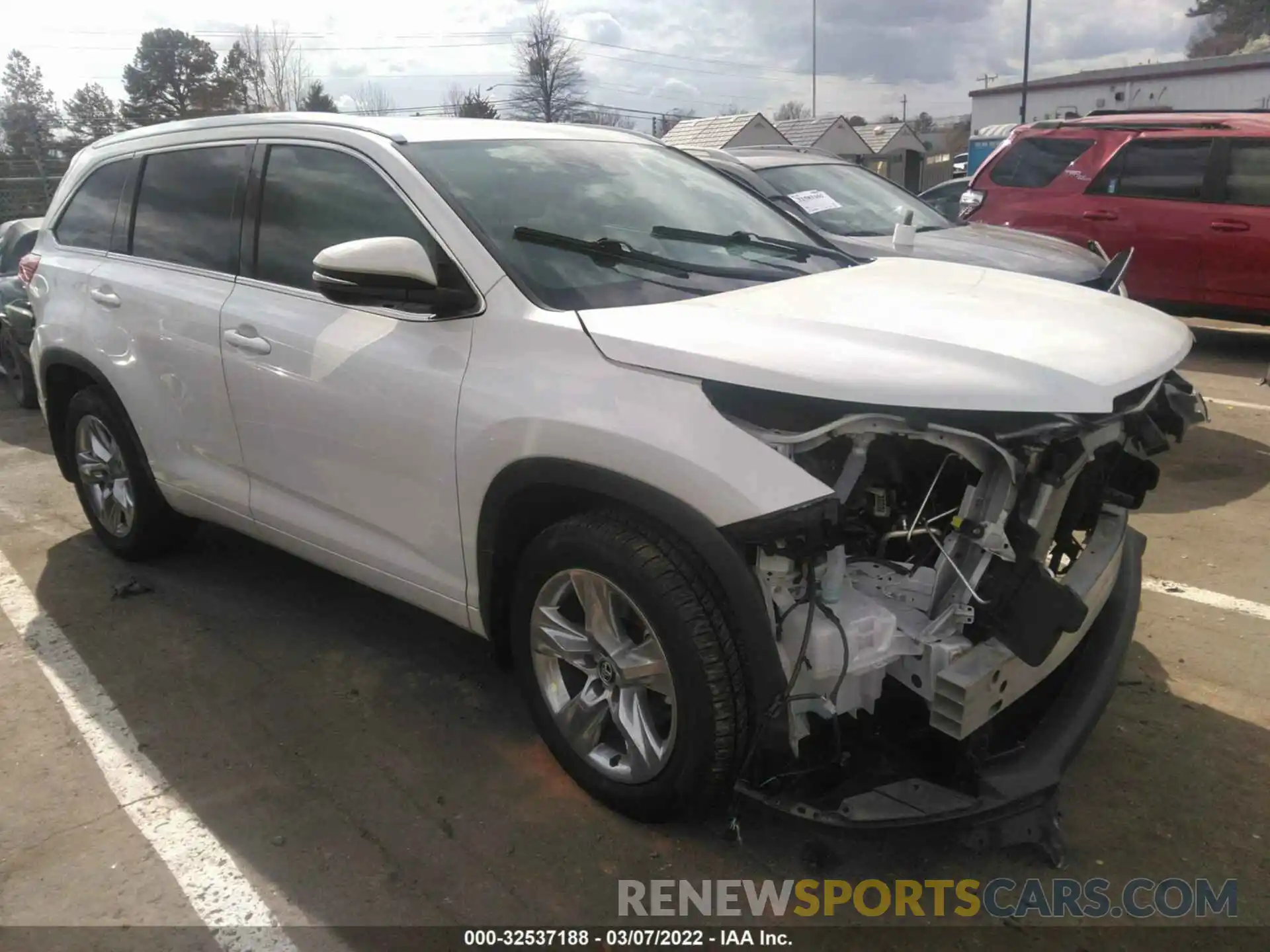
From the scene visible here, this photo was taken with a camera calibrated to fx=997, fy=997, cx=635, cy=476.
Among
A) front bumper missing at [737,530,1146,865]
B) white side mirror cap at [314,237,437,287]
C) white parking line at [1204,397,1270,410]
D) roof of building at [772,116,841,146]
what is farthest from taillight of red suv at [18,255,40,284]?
roof of building at [772,116,841,146]

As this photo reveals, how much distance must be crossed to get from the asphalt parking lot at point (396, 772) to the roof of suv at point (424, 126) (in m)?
1.91

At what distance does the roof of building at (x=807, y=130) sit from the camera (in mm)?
37406

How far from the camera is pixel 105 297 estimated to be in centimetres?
427

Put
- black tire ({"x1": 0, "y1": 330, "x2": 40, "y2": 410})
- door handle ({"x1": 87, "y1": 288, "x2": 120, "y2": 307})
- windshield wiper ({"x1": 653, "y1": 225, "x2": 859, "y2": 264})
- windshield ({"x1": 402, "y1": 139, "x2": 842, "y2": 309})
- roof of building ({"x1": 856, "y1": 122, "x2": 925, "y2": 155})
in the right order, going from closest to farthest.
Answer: windshield ({"x1": 402, "y1": 139, "x2": 842, "y2": 309}), windshield wiper ({"x1": 653, "y1": 225, "x2": 859, "y2": 264}), door handle ({"x1": 87, "y1": 288, "x2": 120, "y2": 307}), black tire ({"x1": 0, "y1": 330, "x2": 40, "y2": 410}), roof of building ({"x1": 856, "y1": 122, "x2": 925, "y2": 155})

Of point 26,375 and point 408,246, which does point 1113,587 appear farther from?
point 26,375

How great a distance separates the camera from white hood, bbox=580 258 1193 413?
2.22m

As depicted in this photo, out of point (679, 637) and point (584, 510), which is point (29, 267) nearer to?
point (584, 510)

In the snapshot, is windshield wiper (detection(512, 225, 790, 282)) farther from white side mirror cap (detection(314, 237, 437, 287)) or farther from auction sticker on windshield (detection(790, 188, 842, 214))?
auction sticker on windshield (detection(790, 188, 842, 214))

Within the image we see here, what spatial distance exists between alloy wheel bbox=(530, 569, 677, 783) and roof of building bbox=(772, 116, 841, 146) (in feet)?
119

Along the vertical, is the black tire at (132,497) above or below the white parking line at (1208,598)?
above

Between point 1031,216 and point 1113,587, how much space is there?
22.2ft

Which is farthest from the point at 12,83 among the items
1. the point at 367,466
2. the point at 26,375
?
the point at 367,466

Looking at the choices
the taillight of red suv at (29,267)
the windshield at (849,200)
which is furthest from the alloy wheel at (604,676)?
the windshield at (849,200)

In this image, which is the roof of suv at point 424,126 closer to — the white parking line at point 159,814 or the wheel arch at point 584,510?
the wheel arch at point 584,510
